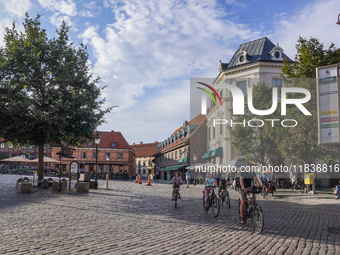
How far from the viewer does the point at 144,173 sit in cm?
11844

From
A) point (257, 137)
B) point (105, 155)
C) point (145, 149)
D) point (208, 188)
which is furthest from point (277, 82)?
point (145, 149)

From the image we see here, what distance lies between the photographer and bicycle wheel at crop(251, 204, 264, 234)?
27.2 ft

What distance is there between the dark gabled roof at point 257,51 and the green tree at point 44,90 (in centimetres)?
2023

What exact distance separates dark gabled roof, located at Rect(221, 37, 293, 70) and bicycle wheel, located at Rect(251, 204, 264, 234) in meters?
30.0

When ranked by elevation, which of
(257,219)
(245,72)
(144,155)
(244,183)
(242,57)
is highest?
(242,57)

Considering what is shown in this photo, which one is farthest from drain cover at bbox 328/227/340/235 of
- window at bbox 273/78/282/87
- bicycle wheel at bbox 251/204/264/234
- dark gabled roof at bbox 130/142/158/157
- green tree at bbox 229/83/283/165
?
dark gabled roof at bbox 130/142/158/157

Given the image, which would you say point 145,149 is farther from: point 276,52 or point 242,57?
point 276,52

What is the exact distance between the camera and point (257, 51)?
3847cm

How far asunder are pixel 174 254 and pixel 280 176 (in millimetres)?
28585

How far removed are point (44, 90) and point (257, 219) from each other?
1842 cm

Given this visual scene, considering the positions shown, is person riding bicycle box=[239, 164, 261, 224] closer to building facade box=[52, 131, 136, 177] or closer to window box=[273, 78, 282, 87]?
window box=[273, 78, 282, 87]

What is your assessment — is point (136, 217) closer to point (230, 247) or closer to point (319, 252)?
point (230, 247)

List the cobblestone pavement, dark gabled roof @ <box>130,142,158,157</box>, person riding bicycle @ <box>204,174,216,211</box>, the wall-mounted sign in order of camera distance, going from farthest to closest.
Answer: dark gabled roof @ <box>130,142,158,157</box> → the wall-mounted sign → person riding bicycle @ <box>204,174,216,211</box> → the cobblestone pavement

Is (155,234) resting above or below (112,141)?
below
